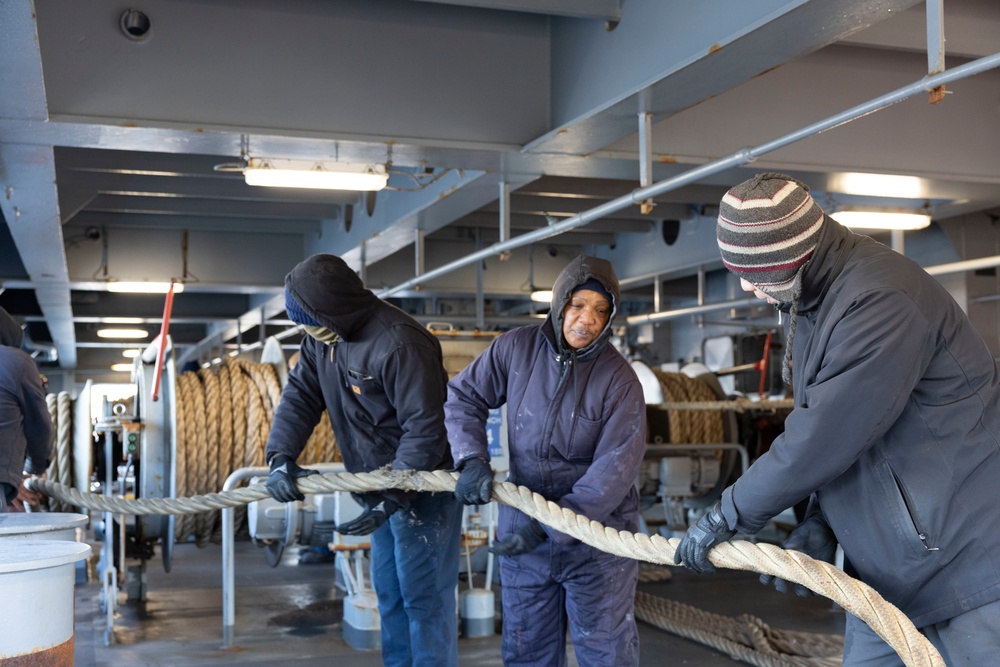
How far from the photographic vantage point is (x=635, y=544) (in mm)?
2986

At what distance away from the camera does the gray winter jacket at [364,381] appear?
4.16 m

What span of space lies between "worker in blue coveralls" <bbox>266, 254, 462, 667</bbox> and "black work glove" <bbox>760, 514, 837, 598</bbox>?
71.7 inches

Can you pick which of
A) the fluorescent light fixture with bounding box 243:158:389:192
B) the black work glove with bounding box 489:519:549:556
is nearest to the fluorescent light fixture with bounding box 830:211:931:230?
the fluorescent light fixture with bounding box 243:158:389:192

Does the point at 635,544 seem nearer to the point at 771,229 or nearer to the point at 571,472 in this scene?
the point at 571,472

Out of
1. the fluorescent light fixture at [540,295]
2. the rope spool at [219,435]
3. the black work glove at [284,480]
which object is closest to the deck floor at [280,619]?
the rope spool at [219,435]

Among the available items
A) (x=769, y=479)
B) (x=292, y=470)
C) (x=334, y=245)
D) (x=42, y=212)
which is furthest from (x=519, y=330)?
(x=334, y=245)

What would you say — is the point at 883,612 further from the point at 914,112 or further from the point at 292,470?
the point at 914,112

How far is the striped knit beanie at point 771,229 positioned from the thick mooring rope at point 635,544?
2.10ft

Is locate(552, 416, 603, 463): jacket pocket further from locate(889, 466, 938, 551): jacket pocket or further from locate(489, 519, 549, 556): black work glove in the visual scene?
locate(889, 466, 938, 551): jacket pocket

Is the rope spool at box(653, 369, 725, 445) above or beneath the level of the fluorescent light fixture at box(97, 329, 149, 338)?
beneath

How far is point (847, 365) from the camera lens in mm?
2215

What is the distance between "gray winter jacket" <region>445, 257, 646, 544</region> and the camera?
11.6 feet

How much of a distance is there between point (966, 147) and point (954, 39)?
1.77 m

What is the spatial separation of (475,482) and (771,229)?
5.52ft
